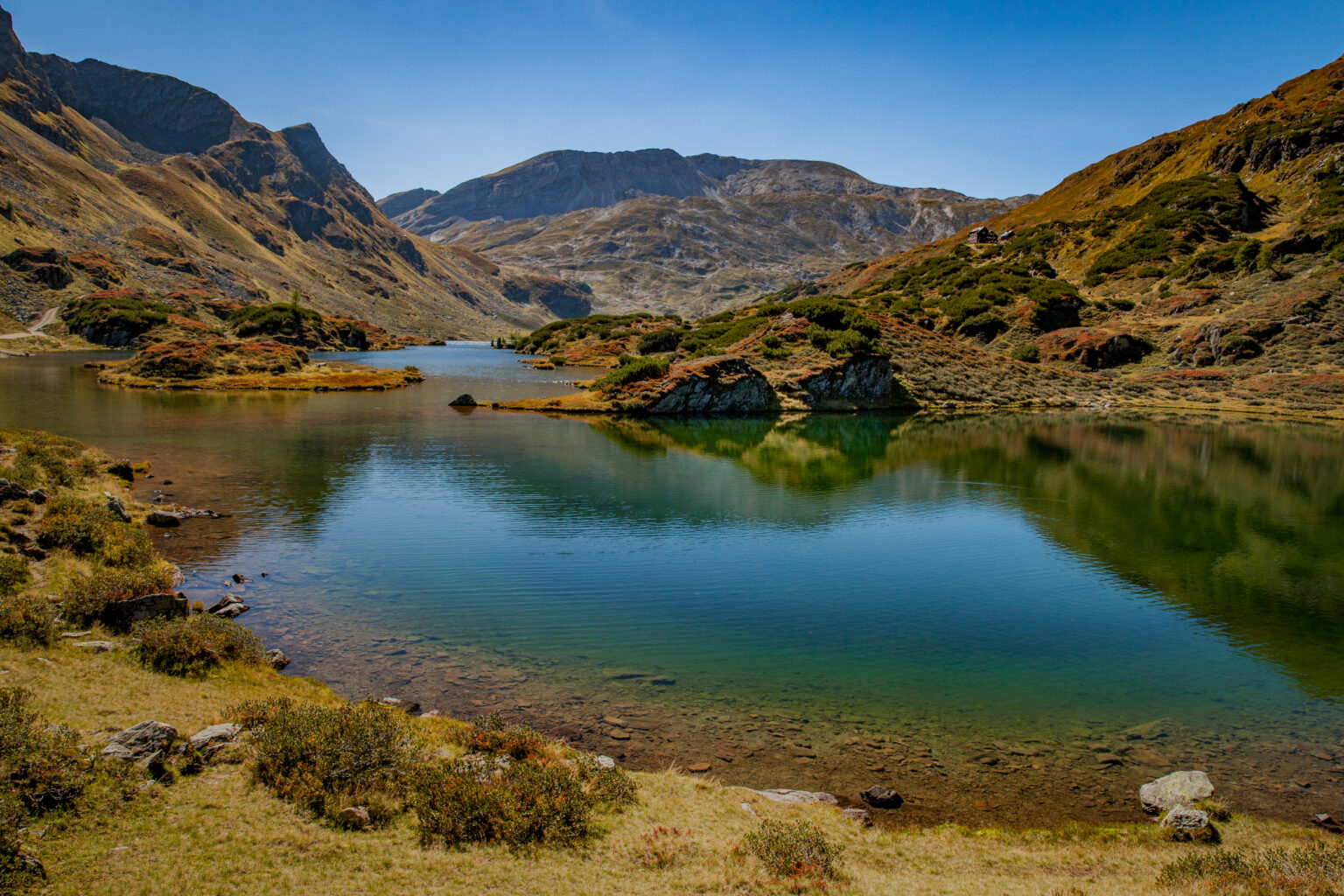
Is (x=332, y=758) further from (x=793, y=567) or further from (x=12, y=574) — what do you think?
(x=793, y=567)

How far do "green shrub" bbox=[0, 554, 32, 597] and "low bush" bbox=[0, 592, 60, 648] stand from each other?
5.73 feet

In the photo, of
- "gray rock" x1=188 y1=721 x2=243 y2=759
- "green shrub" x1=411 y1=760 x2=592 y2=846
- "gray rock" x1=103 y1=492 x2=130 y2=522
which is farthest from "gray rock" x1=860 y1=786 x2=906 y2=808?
"gray rock" x1=103 y1=492 x2=130 y2=522

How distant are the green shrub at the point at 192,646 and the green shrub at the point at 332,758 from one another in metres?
3.06

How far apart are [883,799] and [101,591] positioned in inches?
640

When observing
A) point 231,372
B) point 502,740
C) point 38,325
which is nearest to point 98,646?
point 502,740

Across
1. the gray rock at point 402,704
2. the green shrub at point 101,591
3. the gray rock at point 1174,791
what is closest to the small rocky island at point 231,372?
the green shrub at point 101,591

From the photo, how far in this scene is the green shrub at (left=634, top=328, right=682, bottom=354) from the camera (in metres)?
125

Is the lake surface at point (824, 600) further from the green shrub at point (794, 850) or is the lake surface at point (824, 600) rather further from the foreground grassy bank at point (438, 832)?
the green shrub at point (794, 850)

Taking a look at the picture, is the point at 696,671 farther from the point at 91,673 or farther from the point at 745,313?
the point at 745,313

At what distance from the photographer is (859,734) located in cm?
1380

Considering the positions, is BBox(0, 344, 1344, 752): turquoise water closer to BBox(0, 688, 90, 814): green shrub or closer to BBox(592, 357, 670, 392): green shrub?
BBox(0, 688, 90, 814): green shrub

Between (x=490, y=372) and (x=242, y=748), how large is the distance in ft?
358

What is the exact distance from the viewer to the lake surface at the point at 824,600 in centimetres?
1353

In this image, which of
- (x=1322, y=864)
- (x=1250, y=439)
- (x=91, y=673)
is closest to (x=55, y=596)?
(x=91, y=673)
